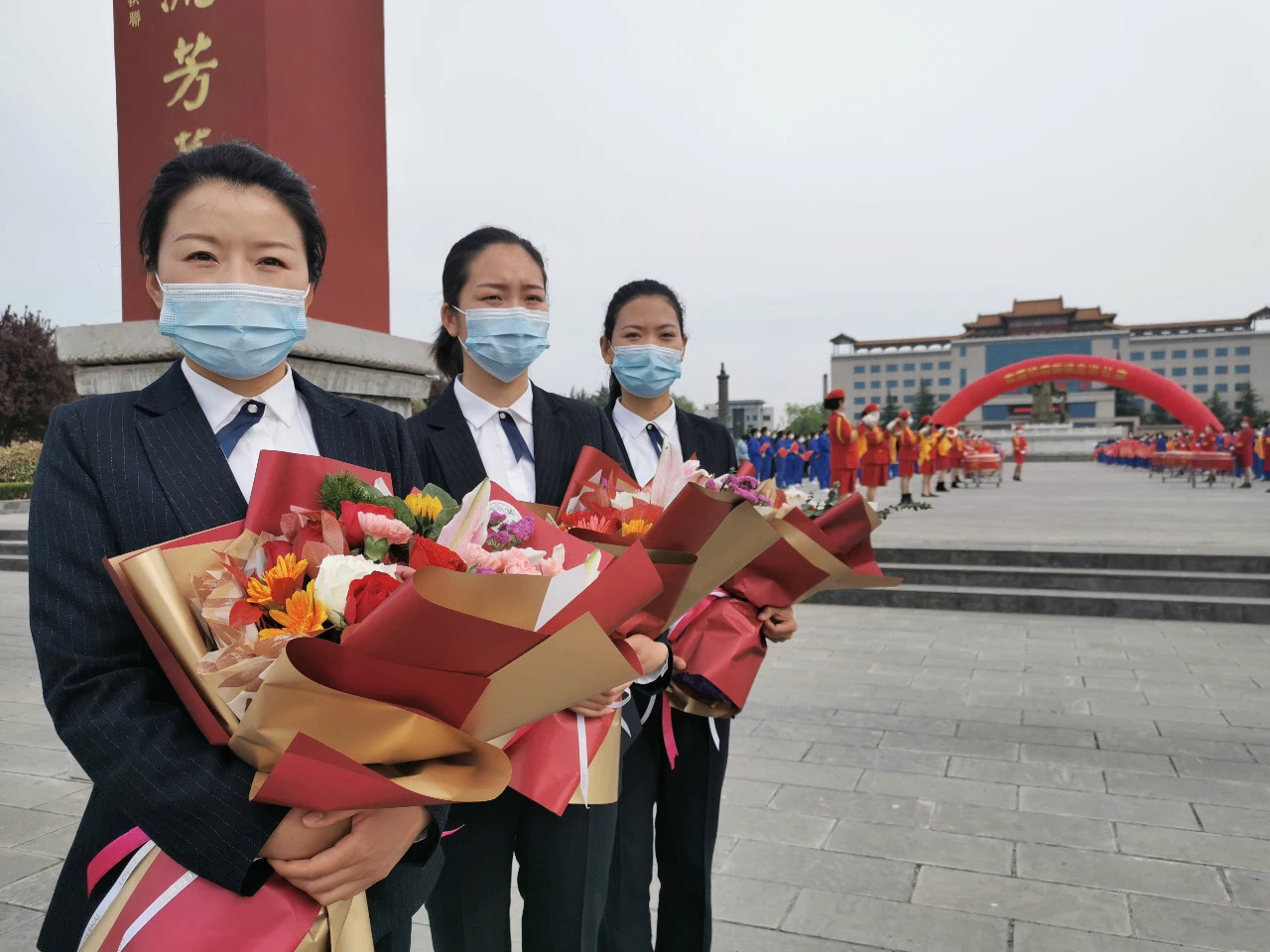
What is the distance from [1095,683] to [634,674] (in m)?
4.64

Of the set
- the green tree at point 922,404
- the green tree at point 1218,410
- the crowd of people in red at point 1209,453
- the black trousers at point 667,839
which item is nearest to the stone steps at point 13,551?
the black trousers at point 667,839

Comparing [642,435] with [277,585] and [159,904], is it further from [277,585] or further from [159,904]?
[159,904]

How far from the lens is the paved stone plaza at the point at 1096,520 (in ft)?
27.2

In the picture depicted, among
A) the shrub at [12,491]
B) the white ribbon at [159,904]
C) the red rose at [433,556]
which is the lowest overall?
the shrub at [12,491]

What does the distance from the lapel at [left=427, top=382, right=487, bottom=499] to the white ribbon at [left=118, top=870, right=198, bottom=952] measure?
930 millimetres

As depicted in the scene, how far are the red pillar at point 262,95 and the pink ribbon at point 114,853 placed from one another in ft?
10.4

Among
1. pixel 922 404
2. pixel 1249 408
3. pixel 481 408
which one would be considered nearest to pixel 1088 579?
pixel 481 408

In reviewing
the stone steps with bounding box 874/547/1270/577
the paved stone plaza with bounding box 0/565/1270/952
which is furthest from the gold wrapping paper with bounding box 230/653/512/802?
the stone steps with bounding box 874/547/1270/577

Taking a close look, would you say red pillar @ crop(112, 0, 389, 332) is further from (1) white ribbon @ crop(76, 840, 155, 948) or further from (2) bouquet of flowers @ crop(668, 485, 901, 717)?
(1) white ribbon @ crop(76, 840, 155, 948)

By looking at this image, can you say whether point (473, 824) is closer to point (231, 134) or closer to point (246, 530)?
point (246, 530)

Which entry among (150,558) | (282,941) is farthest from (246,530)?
(282,941)

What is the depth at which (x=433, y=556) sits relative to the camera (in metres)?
1.04

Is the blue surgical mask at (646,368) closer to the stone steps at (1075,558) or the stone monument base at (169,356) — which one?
the stone monument base at (169,356)

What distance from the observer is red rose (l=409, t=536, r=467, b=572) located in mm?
1039
